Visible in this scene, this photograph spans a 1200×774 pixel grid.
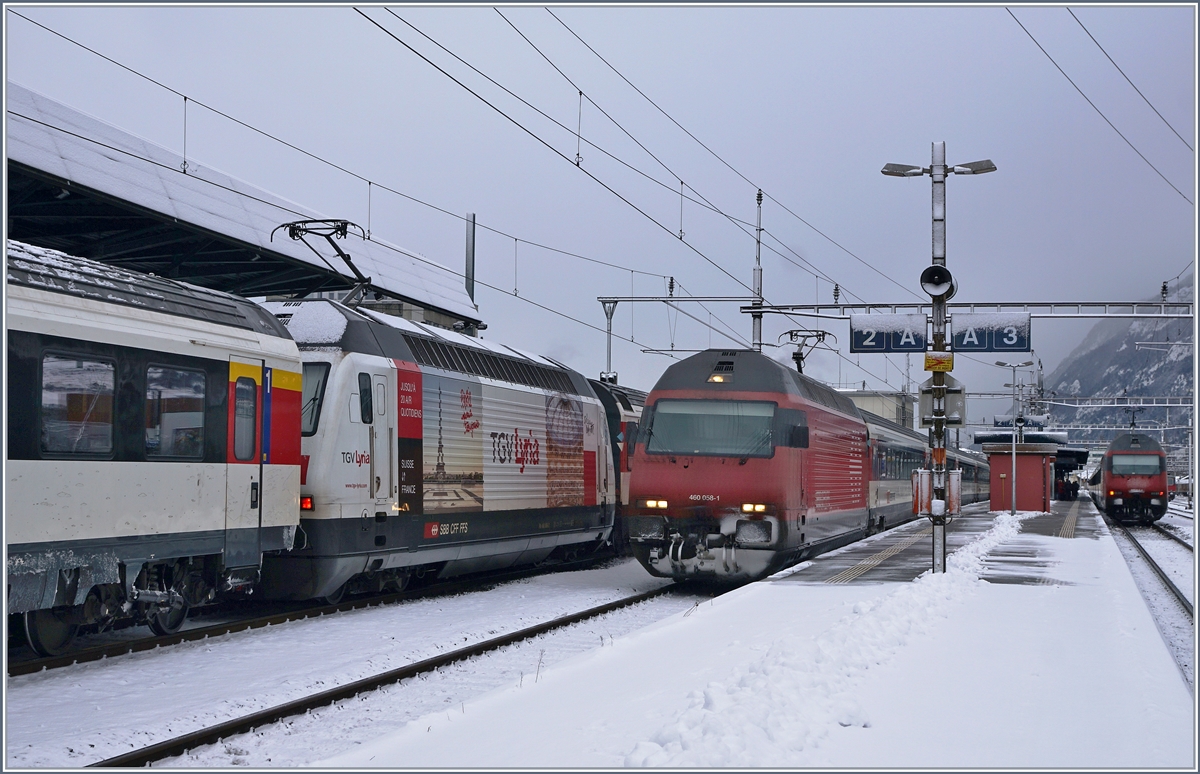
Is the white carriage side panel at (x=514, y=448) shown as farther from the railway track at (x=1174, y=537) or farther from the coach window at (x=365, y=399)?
the railway track at (x=1174, y=537)

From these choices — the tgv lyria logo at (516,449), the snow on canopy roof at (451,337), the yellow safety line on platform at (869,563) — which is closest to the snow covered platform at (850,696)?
the yellow safety line on platform at (869,563)

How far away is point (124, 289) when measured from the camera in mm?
9984

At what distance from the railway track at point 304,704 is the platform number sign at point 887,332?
68.5 ft

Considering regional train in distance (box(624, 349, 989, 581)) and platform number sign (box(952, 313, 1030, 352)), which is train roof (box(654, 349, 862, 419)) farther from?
platform number sign (box(952, 313, 1030, 352))

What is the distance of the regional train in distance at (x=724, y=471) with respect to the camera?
1552cm

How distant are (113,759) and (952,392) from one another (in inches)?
507

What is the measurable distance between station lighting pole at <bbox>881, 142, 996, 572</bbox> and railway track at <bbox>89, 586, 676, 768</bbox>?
6.40 meters

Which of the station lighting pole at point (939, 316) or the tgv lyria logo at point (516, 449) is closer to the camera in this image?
the station lighting pole at point (939, 316)

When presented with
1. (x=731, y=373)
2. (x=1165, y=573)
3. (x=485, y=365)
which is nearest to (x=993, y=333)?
(x=1165, y=573)

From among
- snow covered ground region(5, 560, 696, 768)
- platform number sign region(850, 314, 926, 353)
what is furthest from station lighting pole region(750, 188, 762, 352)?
snow covered ground region(5, 560, 696, 768)

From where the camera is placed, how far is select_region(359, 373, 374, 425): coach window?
1315cm

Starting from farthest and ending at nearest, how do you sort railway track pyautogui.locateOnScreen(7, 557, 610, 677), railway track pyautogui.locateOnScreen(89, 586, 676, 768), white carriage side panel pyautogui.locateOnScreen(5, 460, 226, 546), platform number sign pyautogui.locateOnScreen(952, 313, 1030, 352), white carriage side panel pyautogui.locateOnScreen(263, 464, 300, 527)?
platform number sign pyautogui.locateOnScreen(952, 313, 1030, 352) < white carriage side panel pyautogui.locateOnScreen(263, 464, 300, 527) < railway track pyautogui.locateOnScreen(7, 557, 610, 677) < white carriage side panel pyautogui.locateOnScreen(5, 460, 226, 546) < railway track pyautogui.locateOnScreen(89, 586, 676, 768)

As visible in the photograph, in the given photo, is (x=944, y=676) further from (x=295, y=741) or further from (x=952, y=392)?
(x=952, y=392)

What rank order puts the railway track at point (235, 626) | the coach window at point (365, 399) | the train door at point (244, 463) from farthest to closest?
1. the coach window at point (365, 399)
2. the train door at point (244, 463)
3. the railway track at point (235, 626)
